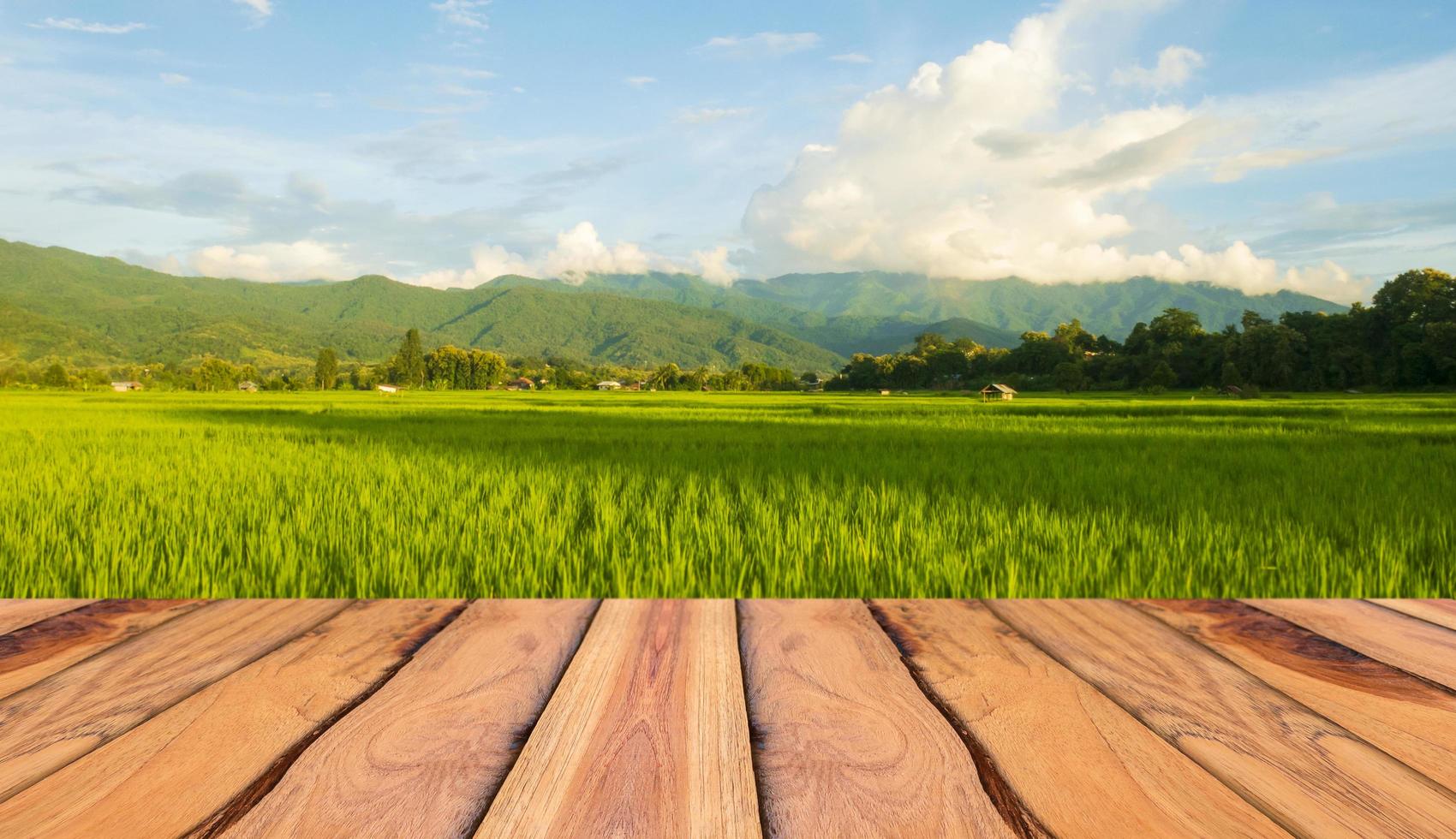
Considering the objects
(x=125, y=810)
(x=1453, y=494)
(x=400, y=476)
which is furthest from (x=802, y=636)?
(x=1453, y=494)

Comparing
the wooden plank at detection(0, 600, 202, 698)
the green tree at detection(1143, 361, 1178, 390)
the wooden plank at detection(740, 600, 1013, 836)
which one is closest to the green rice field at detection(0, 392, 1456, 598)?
the wooden plank at detection(0, 600, 202, 698)

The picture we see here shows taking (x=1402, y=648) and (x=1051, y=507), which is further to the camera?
(x=1051, y=507)

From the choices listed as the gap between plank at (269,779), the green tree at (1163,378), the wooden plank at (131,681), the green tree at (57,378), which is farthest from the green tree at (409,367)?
the gap between plank at (269,779)

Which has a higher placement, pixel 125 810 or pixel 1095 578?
pixel 125 810

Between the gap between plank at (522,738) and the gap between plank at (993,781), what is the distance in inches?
30.7

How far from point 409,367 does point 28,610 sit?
11471 centimetres

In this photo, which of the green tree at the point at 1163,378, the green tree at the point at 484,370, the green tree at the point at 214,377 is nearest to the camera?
the green tree at the point at 1163,378

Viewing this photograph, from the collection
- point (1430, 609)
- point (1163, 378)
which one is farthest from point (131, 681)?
point (1163, 378)

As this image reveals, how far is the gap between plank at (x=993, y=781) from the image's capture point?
1.05 meters

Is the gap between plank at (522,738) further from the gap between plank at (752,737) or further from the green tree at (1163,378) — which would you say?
the green tree at (1163,378)

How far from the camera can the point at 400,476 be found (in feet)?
18.9

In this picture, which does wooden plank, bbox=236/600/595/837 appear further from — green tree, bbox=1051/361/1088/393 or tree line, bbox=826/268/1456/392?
green tree, bbox=1051/361/1088/393

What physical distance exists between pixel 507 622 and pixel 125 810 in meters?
1.01

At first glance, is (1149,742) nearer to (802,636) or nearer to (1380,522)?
(802,636)
